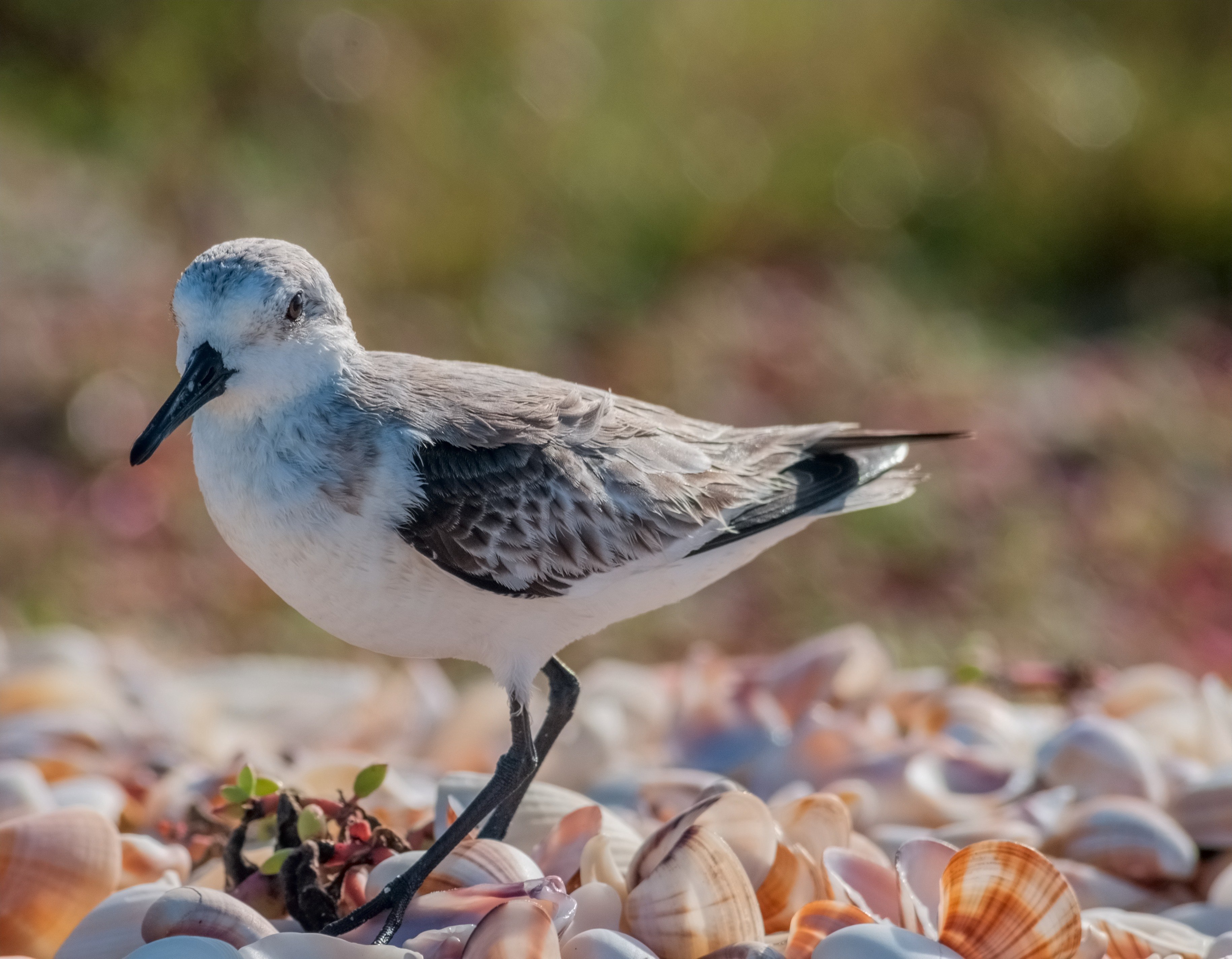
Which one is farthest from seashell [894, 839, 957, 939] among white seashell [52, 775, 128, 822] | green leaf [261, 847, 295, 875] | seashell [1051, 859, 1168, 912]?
white seashell [52, 775, 128, 822]

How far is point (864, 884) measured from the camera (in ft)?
8.93

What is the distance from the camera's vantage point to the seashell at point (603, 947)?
7.91 feet

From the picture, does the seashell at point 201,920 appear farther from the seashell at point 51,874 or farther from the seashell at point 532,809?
the seashell at point 532,809

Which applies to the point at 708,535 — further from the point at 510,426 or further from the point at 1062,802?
the point at 1062,802

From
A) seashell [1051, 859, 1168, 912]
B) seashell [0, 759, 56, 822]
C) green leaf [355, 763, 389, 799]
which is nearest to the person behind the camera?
green leaf [355, 763, 389, 799]

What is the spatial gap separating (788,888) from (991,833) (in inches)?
24.0

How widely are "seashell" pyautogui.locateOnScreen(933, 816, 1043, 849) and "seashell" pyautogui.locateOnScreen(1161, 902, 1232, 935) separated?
0.31 meters

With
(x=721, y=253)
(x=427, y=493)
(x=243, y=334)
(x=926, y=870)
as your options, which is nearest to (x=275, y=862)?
(x=427, y=493)

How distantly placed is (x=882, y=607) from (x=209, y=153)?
17.1ft

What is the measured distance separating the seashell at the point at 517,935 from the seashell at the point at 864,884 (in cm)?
62

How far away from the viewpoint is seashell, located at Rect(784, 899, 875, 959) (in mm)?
2496

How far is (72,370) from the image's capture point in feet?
23.6

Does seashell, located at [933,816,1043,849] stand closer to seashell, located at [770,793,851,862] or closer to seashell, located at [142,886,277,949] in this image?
seashell, located at [770,793,851,862]

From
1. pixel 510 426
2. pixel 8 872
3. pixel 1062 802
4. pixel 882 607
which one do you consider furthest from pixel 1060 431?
pixel 8 872
